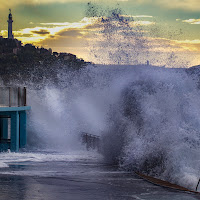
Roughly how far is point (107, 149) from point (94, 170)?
172 inches

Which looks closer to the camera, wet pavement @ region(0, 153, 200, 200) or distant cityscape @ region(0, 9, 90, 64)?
wet pavement @ region(0, 153, 200, 200)

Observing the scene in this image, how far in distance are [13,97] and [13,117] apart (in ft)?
4.04

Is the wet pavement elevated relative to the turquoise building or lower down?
lower down

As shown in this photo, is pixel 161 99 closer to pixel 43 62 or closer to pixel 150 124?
pixel 150 124

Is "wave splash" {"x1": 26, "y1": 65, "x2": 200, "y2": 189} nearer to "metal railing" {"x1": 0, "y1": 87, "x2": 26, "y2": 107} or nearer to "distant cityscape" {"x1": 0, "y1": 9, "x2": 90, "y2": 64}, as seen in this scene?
"metal railing" {"x1": 0, "y1": 87, "x2": 26, "y2": 107}

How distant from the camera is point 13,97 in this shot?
29.5m

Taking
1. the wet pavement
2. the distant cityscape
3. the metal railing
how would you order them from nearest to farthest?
the wet pavement, the metal railing, the distant cityscape

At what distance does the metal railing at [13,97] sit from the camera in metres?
29.1

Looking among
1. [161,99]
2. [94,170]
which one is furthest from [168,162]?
[161,99]

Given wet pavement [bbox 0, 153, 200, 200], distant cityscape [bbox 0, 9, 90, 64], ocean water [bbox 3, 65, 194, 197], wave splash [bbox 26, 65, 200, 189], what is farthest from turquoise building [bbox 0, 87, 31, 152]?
distant cityscape [bbox 0, 9, 90, 64]

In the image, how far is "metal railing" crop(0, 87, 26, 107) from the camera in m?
29.1

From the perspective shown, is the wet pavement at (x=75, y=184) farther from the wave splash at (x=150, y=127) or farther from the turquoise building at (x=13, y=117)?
the turquoise building at (x=13, y=117)

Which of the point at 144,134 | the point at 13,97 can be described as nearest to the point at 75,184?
the point at 144,134

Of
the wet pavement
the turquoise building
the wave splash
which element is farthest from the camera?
the turquoise building
